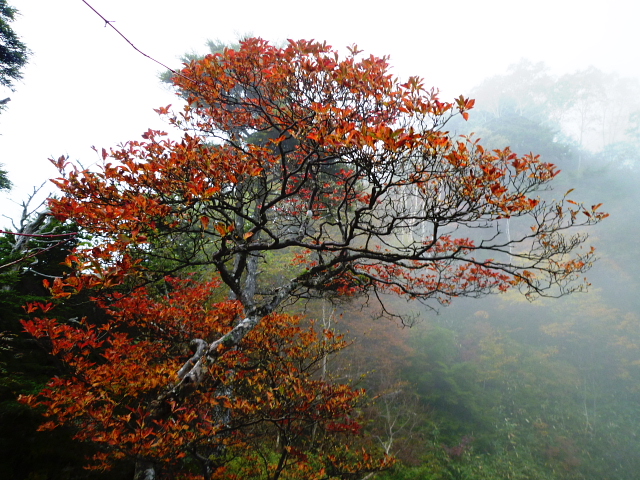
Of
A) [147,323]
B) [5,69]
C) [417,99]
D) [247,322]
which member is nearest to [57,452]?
[147,323]

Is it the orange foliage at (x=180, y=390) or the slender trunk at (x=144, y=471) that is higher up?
the orange foliage at (x=180, y=390)

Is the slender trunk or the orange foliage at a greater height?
the orange foliage

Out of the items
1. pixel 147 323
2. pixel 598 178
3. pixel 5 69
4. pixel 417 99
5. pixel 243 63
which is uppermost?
pixel 598 178

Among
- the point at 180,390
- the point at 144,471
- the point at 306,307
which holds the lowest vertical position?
the point at 144,471

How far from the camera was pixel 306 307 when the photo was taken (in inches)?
460

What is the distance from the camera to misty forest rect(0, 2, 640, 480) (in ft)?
9.57

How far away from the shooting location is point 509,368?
14617 mm

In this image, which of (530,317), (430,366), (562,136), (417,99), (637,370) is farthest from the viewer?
(562,136)

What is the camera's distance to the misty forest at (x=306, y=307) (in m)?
2.92

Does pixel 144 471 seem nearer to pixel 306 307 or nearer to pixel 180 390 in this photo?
pixel 180 390

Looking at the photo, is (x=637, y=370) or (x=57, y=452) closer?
(x=57, y=452)

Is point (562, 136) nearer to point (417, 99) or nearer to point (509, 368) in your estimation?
point (509, 368)

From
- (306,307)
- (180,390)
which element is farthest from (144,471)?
(306,307)

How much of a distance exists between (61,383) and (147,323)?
5.47ft
